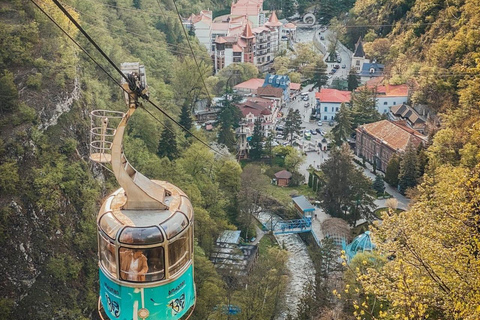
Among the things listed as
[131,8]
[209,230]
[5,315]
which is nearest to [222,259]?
[209,230]

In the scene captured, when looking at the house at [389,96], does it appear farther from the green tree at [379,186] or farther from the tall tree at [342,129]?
the green tree at [379,186]

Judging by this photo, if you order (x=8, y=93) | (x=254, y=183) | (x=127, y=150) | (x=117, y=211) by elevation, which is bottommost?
(x=254, y=183)

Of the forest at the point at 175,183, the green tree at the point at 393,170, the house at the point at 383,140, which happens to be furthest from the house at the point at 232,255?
the house at the point at 383,140

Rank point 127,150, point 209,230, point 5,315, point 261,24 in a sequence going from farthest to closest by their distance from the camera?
point 261,24
point 127,150
point 209,230
point 5,315

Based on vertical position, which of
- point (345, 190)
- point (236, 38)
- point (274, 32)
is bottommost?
point (345, 190)

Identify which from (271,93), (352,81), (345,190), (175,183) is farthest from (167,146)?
(352,81)

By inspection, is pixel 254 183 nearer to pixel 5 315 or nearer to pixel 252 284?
pixel 252 284

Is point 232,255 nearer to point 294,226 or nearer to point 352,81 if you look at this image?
point 294,226
